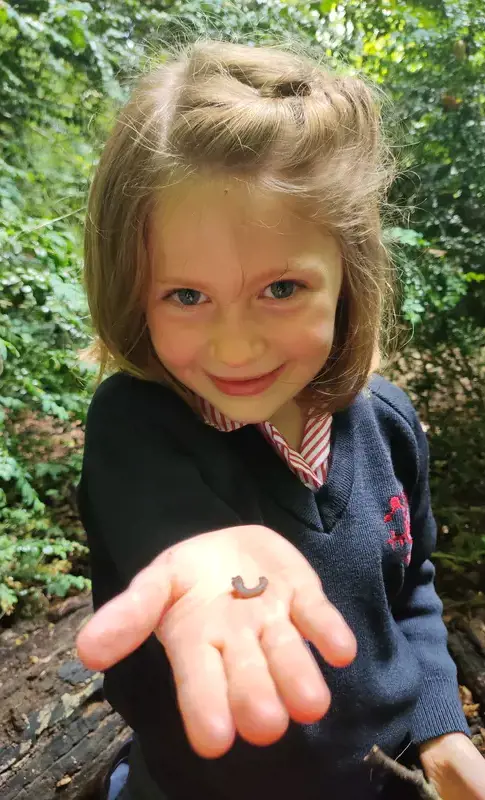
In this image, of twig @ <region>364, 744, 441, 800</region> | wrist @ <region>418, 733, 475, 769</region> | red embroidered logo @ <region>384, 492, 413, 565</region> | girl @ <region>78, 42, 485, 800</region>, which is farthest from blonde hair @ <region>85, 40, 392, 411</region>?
wrist @ <region>418, 733, 475, 769</region>

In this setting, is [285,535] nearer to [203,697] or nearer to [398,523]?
[398,523]

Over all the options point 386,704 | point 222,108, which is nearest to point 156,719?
point 386,704

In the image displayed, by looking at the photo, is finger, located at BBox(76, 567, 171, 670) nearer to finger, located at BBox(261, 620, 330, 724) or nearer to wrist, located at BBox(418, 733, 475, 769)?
finger, located at BBox(261, 620, 330, 724)

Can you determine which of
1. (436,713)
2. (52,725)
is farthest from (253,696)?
(52,725)

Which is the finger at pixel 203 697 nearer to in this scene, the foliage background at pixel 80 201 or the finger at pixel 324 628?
the finger at pixel 324 628

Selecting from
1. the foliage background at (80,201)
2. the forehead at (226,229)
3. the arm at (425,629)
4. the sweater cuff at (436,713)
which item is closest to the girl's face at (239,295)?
the forehead at (226,229)
